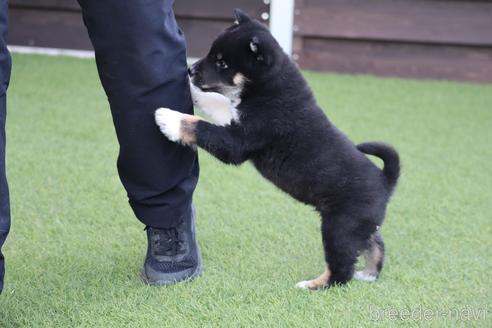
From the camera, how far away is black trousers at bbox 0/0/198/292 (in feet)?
5.57

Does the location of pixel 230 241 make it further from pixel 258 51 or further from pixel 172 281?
pixel 258 51

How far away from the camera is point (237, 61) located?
6.64ft

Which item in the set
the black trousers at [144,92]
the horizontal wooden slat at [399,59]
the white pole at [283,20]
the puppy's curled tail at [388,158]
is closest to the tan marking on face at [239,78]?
the black trousers at [144,92]

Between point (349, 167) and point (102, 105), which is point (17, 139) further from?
point (349, 167)

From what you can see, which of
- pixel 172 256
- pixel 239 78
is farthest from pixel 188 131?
pixel 172 256

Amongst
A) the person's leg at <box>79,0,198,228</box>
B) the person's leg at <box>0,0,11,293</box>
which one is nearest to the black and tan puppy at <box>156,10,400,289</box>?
the person's leg at <box>79,0,198,228</box>

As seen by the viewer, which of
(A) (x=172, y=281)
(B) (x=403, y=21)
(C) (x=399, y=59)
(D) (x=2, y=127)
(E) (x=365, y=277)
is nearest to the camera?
(D) (x=2, y=127)

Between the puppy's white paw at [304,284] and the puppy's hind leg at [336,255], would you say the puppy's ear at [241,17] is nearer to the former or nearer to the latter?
the puppy's hind leg at [336,255]

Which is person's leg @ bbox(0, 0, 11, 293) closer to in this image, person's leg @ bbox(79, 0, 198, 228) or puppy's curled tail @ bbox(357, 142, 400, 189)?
person's leg @ bbox(79, 0, 198, 228)

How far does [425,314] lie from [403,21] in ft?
13.5

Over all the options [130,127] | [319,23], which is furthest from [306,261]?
[319,23]

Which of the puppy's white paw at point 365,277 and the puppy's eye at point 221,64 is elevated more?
the puppy's eye at point 221,64

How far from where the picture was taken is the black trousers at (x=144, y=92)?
5.57 feet

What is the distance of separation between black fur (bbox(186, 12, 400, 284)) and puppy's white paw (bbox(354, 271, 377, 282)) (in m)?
0.08
